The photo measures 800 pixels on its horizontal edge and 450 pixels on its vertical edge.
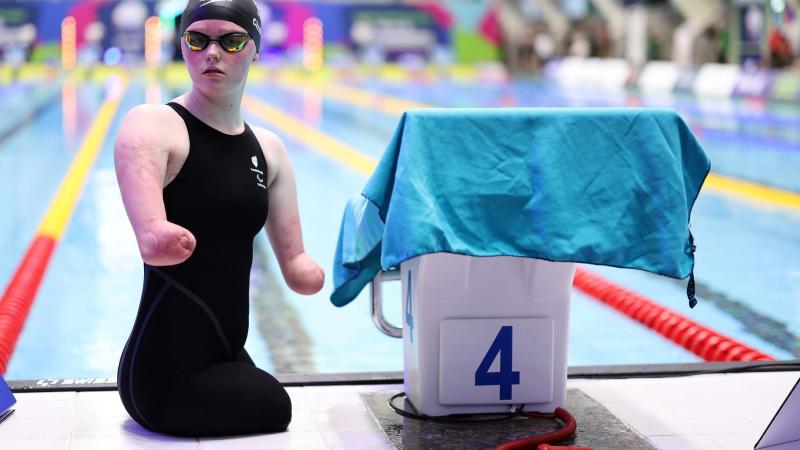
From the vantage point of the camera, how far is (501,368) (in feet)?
9.96

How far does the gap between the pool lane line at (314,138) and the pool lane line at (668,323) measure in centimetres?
463

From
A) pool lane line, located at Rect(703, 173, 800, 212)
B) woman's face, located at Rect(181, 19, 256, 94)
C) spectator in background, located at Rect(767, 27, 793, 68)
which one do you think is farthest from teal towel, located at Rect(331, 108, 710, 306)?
spectator in background, located at Rect(767, 27, 793, 68)

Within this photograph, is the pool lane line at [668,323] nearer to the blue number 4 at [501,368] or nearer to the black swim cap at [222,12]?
the blue number 4 at [501,368]

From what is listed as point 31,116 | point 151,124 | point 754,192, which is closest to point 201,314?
point 151,124

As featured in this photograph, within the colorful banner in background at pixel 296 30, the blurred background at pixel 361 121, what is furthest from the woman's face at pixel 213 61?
the colorful banner in background at pixel 296 30

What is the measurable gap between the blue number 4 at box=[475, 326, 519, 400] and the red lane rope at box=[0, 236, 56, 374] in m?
1.78

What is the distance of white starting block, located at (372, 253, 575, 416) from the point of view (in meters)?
2.95

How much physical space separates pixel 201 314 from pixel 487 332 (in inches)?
29.0

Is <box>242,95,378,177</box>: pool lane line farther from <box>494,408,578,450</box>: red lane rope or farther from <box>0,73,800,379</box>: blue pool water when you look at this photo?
<box>494,408,578,450</box>: red lane rope

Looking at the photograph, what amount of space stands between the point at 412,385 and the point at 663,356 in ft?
5.05

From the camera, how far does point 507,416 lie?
119 inches

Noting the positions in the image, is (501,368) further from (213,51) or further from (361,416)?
(213,51)

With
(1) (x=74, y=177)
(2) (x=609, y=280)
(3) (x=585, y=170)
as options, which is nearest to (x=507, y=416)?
(3) (x=585, y=170)

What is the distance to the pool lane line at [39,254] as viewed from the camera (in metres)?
4.44
